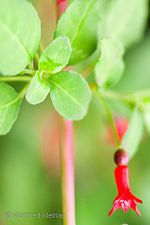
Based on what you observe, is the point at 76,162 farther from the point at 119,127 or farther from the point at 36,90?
the point at 36,90

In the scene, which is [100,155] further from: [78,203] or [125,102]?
[125,102]

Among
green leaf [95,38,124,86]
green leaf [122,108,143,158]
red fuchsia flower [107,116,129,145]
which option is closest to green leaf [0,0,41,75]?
green leaf [95,38,124,86]

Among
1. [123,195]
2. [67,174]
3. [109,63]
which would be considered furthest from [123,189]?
[109,63]

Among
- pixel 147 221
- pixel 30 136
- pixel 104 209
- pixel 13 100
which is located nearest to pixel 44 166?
pixel 30 136

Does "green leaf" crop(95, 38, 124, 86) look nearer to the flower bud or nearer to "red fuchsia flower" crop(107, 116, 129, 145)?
the flower bud

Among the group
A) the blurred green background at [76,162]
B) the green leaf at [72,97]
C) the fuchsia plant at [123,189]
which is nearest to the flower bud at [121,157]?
the fuchsia plant at [123,189]
